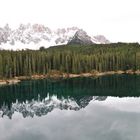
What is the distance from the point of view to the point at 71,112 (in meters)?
91.9

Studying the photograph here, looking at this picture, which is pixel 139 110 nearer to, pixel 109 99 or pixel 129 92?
pixel 109 99

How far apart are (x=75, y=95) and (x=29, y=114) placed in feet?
115

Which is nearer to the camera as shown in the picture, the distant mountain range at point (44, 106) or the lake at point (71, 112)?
the lake at point (71, 112)

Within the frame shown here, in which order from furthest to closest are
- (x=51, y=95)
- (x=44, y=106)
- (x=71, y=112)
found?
(x=51, y=95) → (x=44, y=106) → (x=71, y=112)

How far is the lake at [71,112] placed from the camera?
6965 cm

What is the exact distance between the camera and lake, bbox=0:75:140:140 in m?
69.7

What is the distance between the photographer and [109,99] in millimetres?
112125

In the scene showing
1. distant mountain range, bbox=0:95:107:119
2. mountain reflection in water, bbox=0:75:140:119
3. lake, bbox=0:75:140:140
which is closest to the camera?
lake, bbox=0:75:140:140

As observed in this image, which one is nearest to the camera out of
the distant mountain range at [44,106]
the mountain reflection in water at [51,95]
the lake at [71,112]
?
the lake at [71,112]

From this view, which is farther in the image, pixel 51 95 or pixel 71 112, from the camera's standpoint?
pixel 51 95

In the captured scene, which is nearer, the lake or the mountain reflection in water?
the lake

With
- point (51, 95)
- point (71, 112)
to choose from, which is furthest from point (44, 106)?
point (51, 95)

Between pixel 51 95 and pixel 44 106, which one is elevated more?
pixel 51 95

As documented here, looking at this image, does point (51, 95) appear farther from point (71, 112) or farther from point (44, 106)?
point (71, 112)
